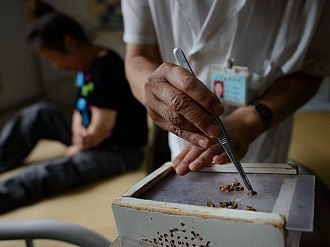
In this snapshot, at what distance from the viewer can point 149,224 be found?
0.36 metres

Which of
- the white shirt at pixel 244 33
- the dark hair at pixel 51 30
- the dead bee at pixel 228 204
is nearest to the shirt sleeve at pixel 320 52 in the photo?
A: the white shirt at pixel 244 33

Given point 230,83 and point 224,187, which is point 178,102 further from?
point 230,83

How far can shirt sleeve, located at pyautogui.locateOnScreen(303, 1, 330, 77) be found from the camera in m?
0.66

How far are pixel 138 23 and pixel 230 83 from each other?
0.73 ft

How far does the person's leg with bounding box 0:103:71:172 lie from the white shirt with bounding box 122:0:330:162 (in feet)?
3.26

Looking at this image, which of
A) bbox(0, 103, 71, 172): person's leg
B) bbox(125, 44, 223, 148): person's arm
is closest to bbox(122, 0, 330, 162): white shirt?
bbox(125, 44, 223, 148): person's arm

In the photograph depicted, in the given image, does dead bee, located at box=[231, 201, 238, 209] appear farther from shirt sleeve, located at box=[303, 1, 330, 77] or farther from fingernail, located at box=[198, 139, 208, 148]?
shirt sleeve, located at box=[303, 1, 330, 77]

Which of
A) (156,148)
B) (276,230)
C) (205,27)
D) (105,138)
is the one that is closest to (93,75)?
(105,138)

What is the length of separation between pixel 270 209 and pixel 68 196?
102cm

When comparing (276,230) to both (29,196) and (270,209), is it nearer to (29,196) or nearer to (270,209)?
(270,209)

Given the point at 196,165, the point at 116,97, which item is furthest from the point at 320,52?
the point at 116,97

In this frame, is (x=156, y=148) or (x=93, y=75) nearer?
(x=156, y=148)

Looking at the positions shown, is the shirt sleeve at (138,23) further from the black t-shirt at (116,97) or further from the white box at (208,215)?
the black t-shirt at (116,97)

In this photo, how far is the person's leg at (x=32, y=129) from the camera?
1.57 m
